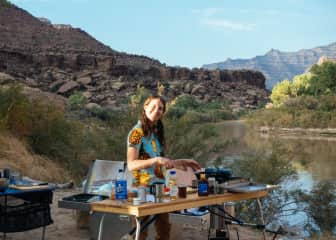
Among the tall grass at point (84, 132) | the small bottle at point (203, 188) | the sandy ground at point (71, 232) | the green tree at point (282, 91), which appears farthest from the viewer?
the green tree at point (282, 91)

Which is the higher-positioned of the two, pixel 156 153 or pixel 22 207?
pixel 156 153

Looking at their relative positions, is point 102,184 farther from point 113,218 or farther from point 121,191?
point 121,191

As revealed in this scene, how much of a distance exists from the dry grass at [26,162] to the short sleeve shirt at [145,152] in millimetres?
5746

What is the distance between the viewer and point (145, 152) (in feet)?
11.6

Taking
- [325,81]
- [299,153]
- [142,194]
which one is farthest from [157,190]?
[325,81]

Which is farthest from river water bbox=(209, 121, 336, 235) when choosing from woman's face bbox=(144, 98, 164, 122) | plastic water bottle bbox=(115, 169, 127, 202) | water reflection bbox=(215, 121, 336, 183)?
plastic water bottle bbox=(115, 169, 127, 202)

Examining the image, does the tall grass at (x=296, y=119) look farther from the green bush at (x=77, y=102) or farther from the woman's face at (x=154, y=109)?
the woman's face at (x=154, y=109)

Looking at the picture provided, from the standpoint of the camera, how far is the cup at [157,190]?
10.8 feet

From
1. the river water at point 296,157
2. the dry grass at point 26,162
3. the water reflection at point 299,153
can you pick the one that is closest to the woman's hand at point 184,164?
the river water at point 296,157

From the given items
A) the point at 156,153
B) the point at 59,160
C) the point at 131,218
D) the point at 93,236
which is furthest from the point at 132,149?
the point at 59,160

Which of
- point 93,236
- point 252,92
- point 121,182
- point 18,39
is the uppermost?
point 18,39

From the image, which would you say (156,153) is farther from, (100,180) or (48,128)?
(48,128)

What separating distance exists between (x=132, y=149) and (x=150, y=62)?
277ft

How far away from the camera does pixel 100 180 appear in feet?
16.8
